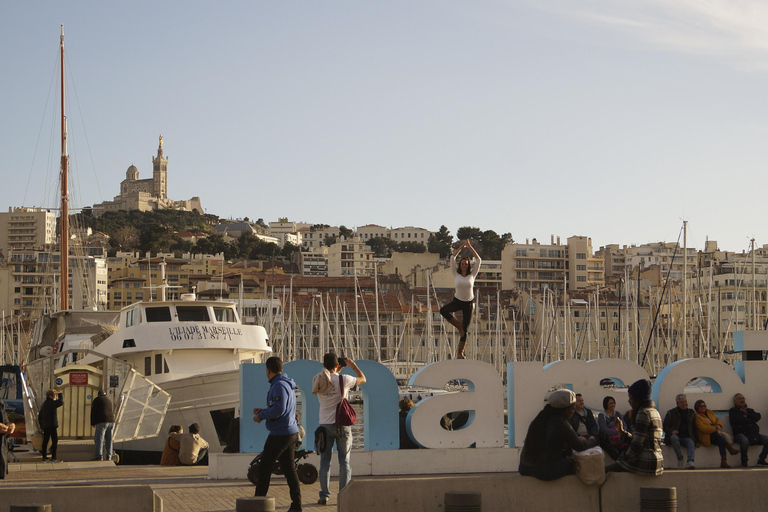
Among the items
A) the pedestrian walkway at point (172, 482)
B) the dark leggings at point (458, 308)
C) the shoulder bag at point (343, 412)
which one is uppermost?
the dark leggings at point (458, 308)

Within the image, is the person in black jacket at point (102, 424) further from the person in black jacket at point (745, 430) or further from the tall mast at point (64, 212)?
the tall mast at point (64, 212)

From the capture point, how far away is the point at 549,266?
16038 centimetres

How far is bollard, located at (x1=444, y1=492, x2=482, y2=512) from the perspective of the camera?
11398 millimetres

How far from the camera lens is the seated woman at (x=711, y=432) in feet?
55.7

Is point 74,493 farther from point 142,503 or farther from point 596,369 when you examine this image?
point 596,369

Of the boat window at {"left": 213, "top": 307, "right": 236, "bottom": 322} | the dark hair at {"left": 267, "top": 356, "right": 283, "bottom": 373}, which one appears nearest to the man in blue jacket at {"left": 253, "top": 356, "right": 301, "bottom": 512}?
the dark hair at {"left": 267, "top": 356, "right": 283, "bottom": 373}

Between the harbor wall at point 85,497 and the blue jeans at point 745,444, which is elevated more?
the harbor wall at point 85,497

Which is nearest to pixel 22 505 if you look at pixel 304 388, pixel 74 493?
pixel 74 493

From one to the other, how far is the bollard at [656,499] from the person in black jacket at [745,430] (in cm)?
580

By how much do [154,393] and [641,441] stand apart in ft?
49.4

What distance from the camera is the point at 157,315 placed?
3125 cm

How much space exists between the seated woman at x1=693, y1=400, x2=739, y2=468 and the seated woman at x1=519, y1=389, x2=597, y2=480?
5.80m

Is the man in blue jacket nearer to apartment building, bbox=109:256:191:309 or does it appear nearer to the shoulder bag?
the shoulder bag

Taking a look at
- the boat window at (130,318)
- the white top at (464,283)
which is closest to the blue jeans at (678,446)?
the white top at (464,283)
